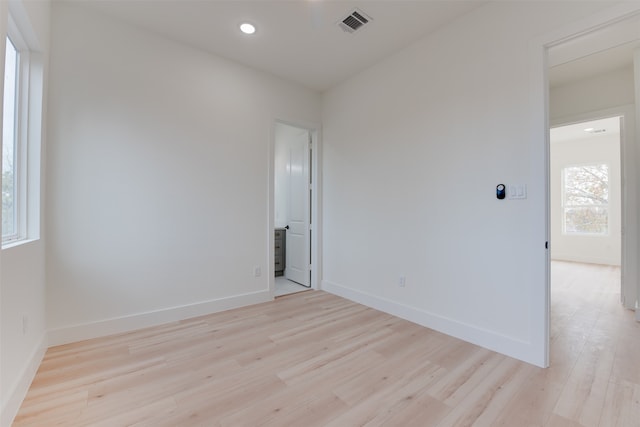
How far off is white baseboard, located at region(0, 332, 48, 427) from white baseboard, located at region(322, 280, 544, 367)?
116 inches

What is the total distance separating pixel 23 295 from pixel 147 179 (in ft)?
4.35

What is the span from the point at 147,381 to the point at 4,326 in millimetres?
839

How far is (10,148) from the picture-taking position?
1.93m

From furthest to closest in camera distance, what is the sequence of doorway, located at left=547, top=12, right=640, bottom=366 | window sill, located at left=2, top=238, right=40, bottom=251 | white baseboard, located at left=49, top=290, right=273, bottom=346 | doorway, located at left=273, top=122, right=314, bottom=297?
1. doorway, located at left=273, top=122, right=314, bottom=297
2. doorway, located at left=547, top=12, right=640, bottom=366
3. white baseboard, located at left=49, top=290, right=273, bottom=346
4. window sill, located at left=2, top=238, right=40, bottom=251

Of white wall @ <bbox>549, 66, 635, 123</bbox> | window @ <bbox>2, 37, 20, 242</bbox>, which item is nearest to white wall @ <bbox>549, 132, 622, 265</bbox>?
white wall @ <bbox>549, 66, 635, 123</bbox>

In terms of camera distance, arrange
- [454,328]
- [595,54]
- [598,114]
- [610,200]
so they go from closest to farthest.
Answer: [454,328] → [595,54] → [598,114] → [610,200]

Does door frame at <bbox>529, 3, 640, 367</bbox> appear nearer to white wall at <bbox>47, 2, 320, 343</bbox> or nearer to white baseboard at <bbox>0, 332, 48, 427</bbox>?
white wall at <bbox>47, 2, 320, 343</bbox>

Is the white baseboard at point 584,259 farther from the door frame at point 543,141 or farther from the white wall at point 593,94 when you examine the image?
the door frame at point 543,141

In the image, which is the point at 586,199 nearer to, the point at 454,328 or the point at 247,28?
the point at 454,328

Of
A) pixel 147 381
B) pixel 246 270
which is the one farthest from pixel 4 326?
Answer: pixel 246 270

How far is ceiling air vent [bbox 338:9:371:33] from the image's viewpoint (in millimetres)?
2525

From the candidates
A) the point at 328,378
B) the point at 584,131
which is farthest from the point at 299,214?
the point at 584,131

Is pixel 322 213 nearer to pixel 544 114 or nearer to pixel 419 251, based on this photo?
pixel 419 251

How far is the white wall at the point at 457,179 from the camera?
2.12m
